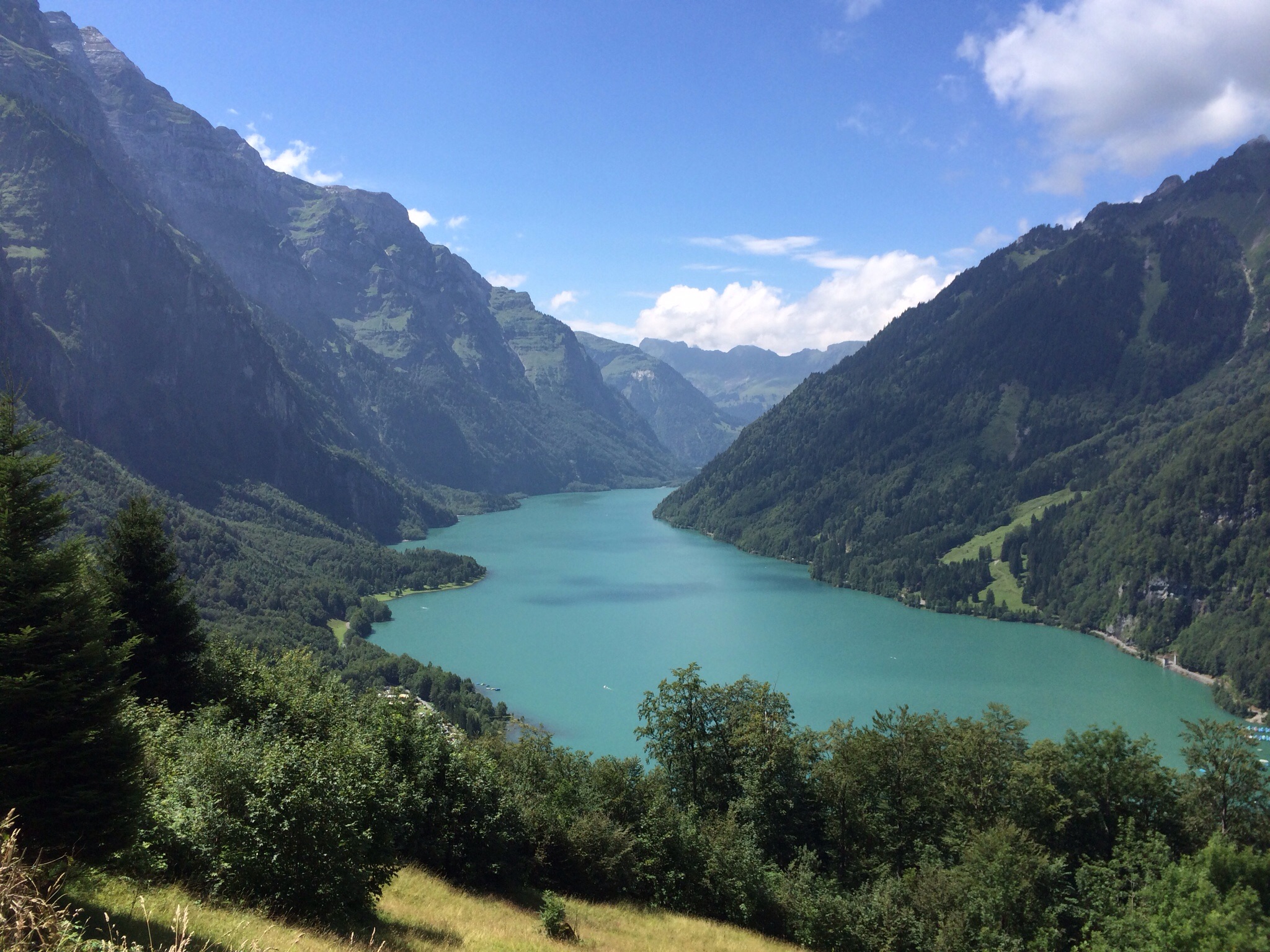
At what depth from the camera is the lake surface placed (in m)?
73.2

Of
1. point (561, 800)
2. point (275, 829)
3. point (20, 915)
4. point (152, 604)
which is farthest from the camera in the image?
point (561, 800)

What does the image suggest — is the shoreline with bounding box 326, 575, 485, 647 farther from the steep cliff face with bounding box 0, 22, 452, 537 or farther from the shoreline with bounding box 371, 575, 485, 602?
the steep cliff face with bounding box 0, 22, 452, 537

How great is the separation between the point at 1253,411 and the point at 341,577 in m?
161

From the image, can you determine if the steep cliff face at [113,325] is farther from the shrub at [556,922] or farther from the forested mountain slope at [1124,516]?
the shrub at [556,922]

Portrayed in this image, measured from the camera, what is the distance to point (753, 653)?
91562 millimetres

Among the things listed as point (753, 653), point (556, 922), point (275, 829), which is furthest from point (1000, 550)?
point (275, 829)

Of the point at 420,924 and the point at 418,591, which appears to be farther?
the point at 418,591

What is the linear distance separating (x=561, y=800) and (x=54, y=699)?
52.8ft

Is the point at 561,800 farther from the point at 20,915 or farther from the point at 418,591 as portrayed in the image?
the point at 418,591

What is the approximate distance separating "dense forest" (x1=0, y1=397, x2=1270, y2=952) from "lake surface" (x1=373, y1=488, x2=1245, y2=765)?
33.8 metres

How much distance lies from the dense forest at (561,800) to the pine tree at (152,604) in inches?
3.3

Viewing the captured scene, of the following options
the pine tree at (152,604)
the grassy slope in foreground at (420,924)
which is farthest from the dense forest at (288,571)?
the grassy slope in foreground at (420,924)

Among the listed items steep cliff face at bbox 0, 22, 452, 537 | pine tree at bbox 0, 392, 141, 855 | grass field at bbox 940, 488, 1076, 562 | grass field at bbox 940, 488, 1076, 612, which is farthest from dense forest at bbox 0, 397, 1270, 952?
steep cliff face at bbox 0, 22, 452, 537

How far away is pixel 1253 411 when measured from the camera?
128875mm
